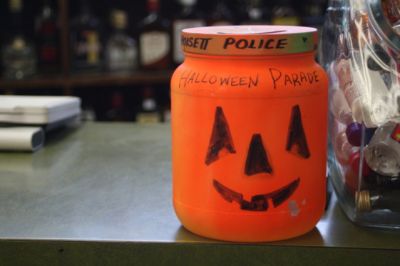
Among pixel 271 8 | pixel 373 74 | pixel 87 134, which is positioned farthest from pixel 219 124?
pixel 271 8

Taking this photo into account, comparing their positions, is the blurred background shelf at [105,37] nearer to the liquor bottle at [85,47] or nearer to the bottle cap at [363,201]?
the liquor bottle at [85,47]

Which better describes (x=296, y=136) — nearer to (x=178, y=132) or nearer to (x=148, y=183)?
(x=178, y=132)

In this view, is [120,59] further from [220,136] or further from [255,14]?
[220,136]

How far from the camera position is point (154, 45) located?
96.4 inches

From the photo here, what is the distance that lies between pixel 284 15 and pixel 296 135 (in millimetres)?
1938

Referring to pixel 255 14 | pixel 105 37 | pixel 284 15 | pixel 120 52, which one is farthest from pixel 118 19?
pixel 284 15

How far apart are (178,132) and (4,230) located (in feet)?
0.65

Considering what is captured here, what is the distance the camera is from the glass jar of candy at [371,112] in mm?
603

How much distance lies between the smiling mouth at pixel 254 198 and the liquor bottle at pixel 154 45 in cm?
192

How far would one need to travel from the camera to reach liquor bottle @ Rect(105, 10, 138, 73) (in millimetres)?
2488

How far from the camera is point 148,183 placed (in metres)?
0.79

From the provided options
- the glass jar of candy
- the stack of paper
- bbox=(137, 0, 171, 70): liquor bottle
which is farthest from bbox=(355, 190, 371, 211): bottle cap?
bbox=(137, 0, 171, 70): liquor bottle

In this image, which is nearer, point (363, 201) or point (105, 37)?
point (363, 201)

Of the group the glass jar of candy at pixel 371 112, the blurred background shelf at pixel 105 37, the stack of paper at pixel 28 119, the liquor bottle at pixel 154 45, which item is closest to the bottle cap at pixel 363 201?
the glass jar of candy at pixel 371 112
